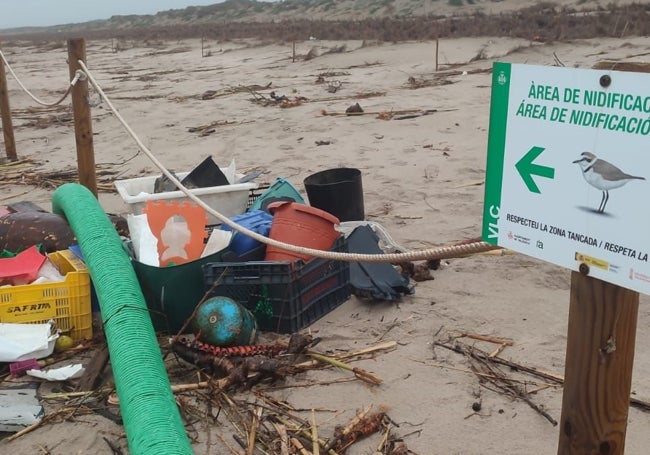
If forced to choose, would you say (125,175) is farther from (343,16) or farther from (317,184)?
(343,16)

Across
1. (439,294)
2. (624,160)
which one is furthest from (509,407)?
(624,160)

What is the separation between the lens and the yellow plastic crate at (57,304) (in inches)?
170

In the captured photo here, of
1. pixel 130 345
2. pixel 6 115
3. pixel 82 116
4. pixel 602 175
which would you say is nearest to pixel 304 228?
pixel 130 345

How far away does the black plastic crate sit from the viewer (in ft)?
14.4

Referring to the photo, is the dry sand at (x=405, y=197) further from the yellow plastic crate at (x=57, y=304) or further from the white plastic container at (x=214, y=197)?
the white plastic container at (x=214, y=197)

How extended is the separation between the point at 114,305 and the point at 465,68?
1505 cm

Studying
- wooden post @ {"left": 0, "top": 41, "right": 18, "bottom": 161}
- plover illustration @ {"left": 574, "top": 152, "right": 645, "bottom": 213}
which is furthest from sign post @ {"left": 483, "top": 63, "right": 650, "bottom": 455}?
wooden post @ {"left": 0, "top": 41, "right": 18, "bottom": 161}

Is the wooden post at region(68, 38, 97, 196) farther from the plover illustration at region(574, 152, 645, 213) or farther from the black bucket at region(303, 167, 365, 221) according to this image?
the plover illustration at region(574, 152, 645, 213)

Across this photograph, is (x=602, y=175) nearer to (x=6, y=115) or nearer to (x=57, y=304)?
(x=57, y=304)

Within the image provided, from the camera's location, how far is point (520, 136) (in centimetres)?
206

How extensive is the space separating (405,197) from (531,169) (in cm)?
533

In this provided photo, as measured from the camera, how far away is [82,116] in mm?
6234

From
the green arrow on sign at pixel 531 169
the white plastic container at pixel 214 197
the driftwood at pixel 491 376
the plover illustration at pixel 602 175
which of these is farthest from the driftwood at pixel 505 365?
the white plastic container at pixel 214 197

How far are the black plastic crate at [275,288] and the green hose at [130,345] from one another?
542 millimetres
